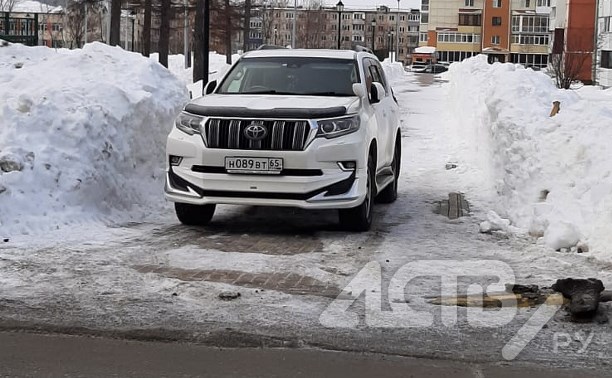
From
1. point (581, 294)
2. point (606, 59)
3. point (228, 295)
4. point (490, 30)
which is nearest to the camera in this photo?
point (581, 294)

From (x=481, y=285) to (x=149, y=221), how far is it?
4067 millimetres

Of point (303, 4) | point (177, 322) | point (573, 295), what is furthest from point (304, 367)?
point (303, 4)

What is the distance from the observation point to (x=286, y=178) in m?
8.70

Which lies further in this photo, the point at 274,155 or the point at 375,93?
the point at 375,93

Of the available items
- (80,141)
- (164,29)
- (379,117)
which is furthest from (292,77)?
(164,29)

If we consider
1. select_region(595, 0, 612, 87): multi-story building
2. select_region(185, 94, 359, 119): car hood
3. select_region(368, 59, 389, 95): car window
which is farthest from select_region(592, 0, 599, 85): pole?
select_region(185, 94, 359, 119): car hood

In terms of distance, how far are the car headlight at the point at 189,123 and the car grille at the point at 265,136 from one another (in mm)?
227

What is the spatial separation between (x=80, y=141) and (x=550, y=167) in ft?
16.5

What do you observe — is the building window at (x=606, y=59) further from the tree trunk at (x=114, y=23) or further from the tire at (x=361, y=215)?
the tire at (x=361, y=215)

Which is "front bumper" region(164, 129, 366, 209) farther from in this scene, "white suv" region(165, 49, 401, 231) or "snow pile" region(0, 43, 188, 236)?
"snow pile" region(0, 43, 188, 236)

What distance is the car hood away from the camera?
8797 millimetres

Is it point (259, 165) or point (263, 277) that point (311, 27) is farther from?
point (263, 277)

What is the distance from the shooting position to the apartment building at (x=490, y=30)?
124 m

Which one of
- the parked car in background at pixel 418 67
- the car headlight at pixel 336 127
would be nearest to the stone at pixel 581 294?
the car headlight at pixel 336 127
